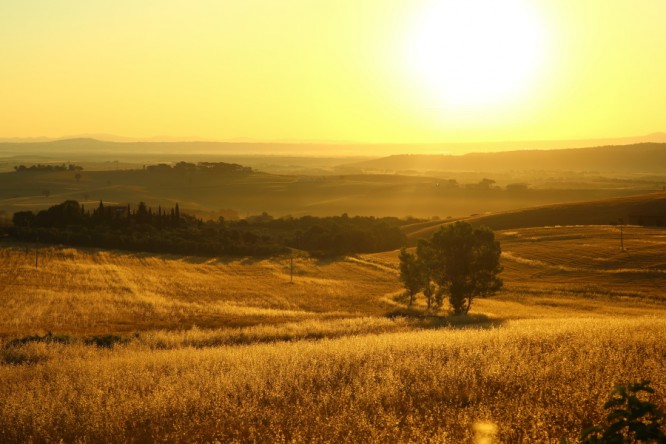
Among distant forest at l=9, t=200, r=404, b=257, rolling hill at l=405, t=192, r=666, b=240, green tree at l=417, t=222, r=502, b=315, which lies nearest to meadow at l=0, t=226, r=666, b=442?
green tree at l=417, t=222, r=502, b=315

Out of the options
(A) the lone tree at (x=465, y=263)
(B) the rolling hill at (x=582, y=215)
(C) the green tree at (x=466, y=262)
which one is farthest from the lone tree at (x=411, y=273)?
(B) the rolling hill at (x=582, y=215)

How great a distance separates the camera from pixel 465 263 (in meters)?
46.6

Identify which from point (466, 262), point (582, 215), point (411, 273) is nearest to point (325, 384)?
point (466, 262)

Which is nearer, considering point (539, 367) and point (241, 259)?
point (539, 367)

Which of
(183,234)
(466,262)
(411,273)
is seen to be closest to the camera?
(466,262)

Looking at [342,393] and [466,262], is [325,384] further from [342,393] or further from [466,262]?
[466,262]

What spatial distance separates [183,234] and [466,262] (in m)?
60.5

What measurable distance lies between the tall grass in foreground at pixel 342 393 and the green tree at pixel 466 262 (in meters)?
29.2

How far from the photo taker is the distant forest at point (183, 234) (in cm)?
8938

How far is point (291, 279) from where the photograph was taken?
68.8m

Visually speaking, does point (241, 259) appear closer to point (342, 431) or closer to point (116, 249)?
point (116, 249)

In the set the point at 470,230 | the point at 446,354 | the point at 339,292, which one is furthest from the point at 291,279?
the point at 446,354

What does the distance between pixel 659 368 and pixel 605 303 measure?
43.9m

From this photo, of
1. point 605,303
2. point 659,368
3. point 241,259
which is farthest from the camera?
point 241,259
